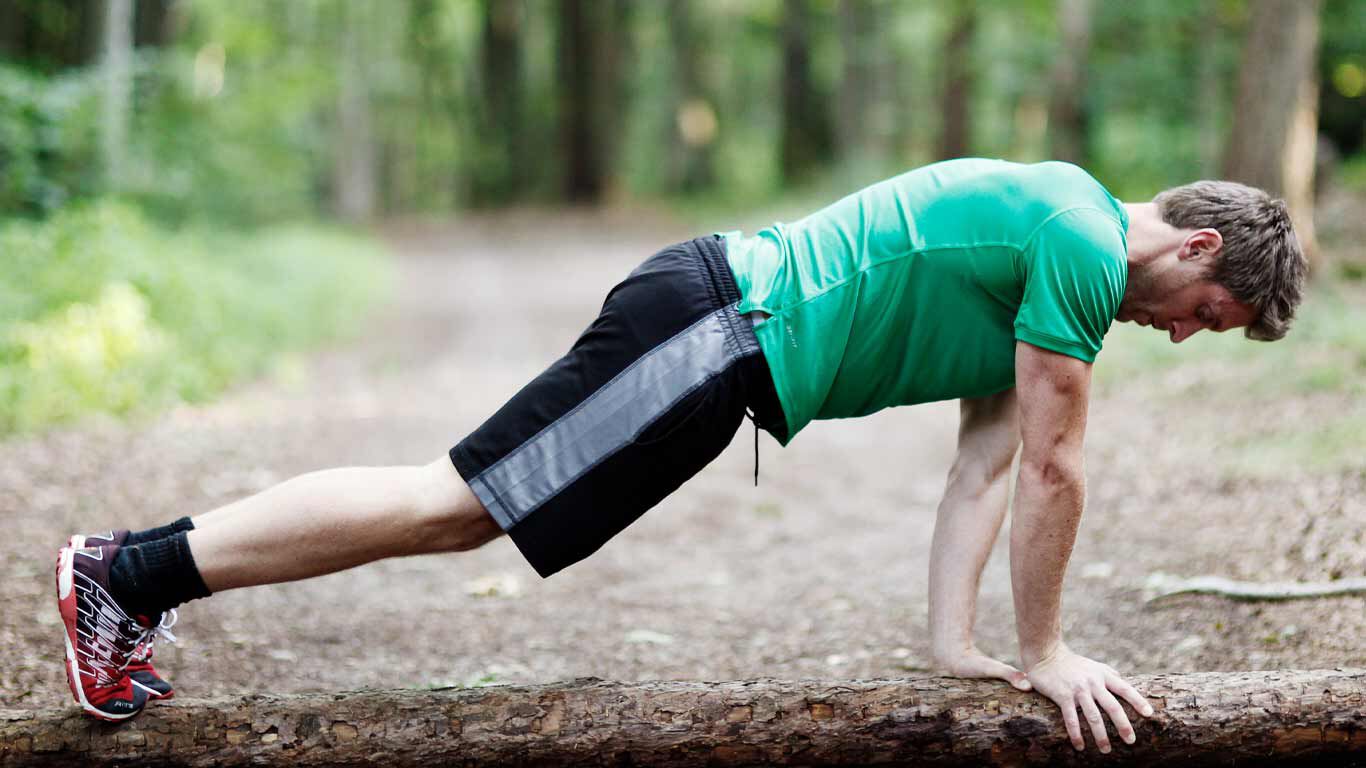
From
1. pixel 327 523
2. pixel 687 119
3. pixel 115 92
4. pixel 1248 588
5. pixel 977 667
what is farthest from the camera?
pixel 687 119

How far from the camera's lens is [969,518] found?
3.34 m

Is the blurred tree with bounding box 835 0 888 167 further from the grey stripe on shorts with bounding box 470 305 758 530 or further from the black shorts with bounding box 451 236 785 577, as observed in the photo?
the grey stripe on shorts with bounding box 470 305 758 530

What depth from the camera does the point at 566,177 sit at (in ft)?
90.6

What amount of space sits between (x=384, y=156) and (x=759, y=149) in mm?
13784

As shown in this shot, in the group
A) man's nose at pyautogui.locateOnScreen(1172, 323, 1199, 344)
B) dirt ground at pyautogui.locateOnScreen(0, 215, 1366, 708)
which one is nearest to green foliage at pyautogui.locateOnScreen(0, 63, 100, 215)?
dirt ground at pyautogui.locateOnScreen(0, 215, 1366, 708)

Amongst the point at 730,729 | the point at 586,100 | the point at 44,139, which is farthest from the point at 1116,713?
the point at 586,100

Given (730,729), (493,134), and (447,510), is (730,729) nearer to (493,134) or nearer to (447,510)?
(447,510)

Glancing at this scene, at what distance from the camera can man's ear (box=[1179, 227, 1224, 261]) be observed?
2.76 m

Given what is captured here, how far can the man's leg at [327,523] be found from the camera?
2.74 metres

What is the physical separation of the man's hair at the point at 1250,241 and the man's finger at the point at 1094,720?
1.00 meters

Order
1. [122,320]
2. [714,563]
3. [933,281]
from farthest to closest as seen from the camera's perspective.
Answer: [122,320] → [714,563] → [933,281]

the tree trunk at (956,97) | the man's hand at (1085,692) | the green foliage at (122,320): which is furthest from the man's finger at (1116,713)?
the tree trunk at (956,97)

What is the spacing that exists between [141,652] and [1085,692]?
7.61ft

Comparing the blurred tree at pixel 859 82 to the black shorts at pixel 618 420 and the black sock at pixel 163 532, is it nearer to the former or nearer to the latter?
the black shorts at pixel 618 420
